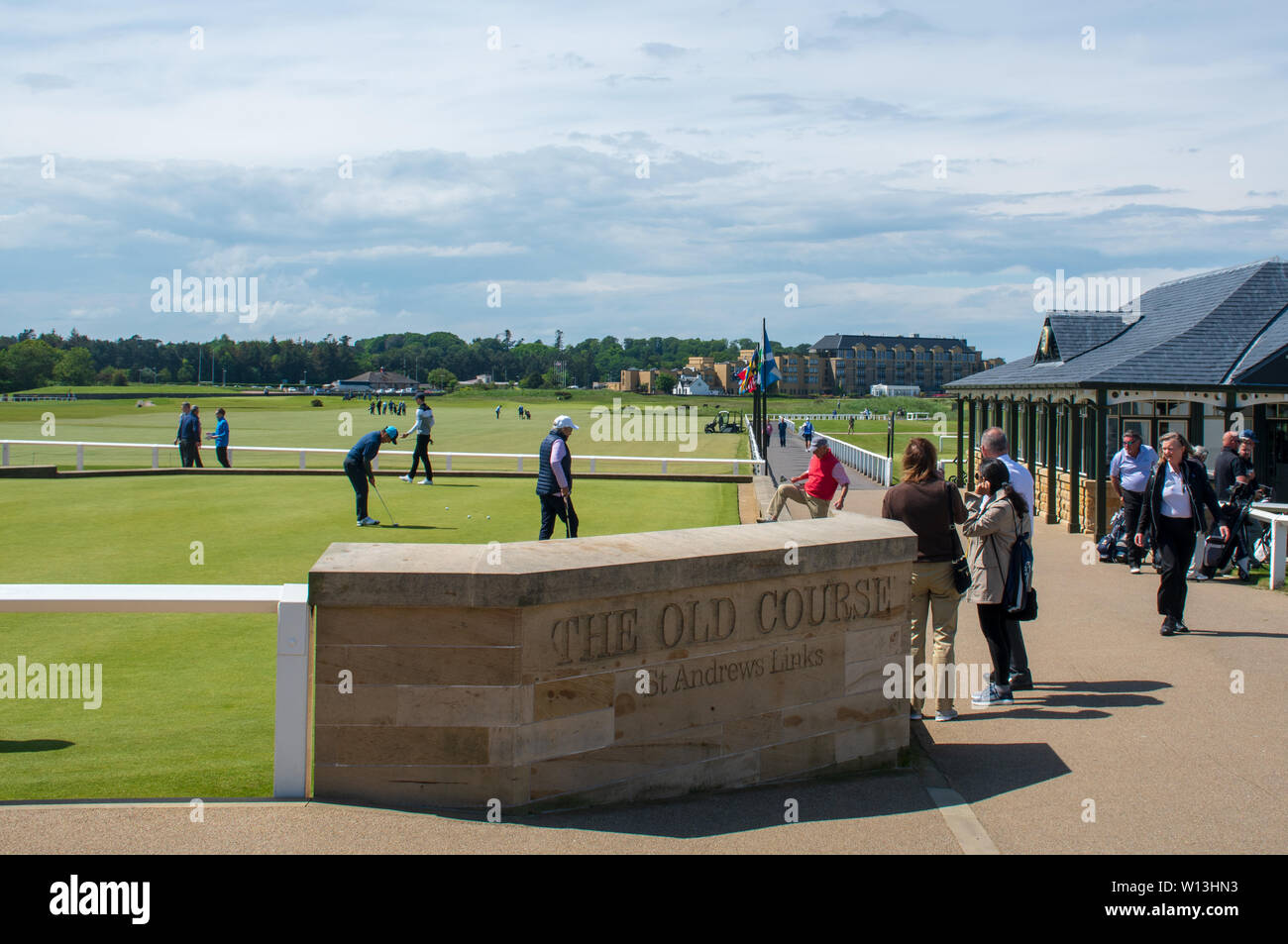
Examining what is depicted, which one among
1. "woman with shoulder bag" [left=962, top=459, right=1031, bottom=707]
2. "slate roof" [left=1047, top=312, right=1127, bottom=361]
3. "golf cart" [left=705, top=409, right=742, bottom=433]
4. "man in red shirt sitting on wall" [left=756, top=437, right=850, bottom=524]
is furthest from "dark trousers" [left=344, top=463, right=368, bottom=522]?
"golf cart" [left=705, top=409, right=742, bottom=433]

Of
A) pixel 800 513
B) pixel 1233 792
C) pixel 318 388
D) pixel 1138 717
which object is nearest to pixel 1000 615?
pixel 1138 717

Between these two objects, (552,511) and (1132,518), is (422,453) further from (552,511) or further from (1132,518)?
(1132,518)

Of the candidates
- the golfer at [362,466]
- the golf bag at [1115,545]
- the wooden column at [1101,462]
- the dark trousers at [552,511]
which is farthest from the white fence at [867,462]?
the dark trousers at [552,511]

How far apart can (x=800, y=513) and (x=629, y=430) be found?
1884 inches

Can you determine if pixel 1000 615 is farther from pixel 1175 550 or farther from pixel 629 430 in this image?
pixel 629 430

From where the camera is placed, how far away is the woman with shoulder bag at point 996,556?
7566mm

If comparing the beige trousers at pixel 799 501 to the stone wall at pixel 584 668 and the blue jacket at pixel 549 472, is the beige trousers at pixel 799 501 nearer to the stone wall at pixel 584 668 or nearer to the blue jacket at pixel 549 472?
the blue jacket at pixel 549 472

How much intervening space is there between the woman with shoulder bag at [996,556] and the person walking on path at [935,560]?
0.39 metres

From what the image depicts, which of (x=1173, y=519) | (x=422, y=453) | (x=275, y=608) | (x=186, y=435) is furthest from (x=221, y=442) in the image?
(x=275, y=608)

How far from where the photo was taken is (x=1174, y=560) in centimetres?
979

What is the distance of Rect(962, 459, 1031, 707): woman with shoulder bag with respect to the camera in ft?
24.8

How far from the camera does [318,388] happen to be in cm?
18250

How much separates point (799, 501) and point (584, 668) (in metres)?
10.1
